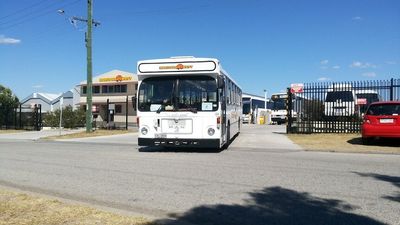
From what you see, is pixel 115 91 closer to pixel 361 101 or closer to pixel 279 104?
pixel 279 104

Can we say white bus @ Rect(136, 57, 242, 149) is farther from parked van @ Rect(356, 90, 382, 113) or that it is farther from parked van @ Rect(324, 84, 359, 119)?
parked van @ Rect(356, 90, 382, 113)

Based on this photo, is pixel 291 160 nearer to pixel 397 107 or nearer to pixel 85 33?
pixel 397 107

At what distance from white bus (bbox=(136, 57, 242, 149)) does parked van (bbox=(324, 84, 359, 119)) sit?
8582 millimetres

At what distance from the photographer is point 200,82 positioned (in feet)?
49.5

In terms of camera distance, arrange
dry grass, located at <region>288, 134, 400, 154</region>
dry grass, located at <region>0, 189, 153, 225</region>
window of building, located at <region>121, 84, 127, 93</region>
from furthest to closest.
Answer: window of building, located at <region>121, 84, 127, 93</region> → dry grass, located at <region>288, 134, 400, 154</region> → dry grass, located at <region>0, 189, 153, 225</region>

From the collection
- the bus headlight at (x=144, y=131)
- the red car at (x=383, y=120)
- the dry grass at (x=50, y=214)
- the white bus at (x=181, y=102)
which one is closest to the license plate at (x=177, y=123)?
the white bus at (x=181, y=102)

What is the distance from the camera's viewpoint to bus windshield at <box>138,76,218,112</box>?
590 inches

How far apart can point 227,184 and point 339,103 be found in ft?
48.2

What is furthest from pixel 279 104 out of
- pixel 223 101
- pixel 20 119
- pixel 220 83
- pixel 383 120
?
pixel 220 83

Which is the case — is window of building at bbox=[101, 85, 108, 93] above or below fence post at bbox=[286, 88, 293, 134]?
above

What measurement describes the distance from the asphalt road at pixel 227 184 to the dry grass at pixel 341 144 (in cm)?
170

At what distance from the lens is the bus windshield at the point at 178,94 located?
15.0 metres

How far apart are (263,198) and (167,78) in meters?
8.35

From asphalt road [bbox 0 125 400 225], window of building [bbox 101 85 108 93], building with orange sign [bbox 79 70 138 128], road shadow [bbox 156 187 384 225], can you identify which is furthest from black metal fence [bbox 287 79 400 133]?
window of building [bbox 101 85 108 93]
